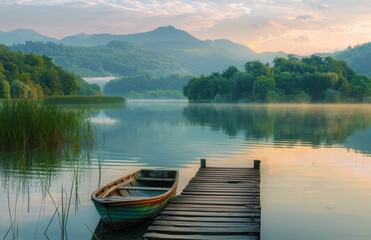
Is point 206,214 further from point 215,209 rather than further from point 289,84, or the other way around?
point 289,84

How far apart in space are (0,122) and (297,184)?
1348 centimetres

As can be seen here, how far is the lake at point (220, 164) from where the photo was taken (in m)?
12.2

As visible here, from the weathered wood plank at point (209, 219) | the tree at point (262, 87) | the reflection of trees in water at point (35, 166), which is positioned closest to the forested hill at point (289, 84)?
the tree at point (262, 87)

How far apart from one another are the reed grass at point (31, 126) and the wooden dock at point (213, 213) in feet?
33.5

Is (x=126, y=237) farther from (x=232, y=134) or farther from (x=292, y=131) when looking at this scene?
(x=292, y=131)

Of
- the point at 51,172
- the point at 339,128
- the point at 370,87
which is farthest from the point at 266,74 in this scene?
the point at 51,172

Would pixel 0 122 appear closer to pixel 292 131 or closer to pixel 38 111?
pixel 38 111

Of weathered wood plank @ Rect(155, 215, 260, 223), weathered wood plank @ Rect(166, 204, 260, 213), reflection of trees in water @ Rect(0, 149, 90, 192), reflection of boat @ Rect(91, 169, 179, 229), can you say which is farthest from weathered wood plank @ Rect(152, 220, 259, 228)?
reflection of trees in water @ Rect(0, 149, 90, 192)

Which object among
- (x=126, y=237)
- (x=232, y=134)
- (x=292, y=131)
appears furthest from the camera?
(x=292, y=131)

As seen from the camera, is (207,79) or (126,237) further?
(207,79)

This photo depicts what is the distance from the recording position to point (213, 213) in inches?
449

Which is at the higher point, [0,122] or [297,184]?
[0,122]

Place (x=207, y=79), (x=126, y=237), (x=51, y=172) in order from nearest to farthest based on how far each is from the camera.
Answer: (x=126, y=237) → (x=51, y=172) → (x=207, y=79)

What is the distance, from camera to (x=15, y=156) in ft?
→ 74.2
